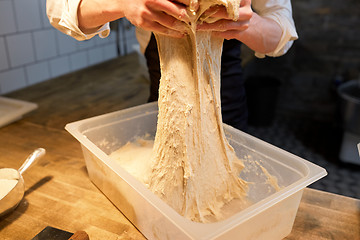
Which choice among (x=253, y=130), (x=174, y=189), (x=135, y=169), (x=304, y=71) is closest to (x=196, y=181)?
(x=174, y=189)

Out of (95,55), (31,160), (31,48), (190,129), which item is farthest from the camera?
(95,55)

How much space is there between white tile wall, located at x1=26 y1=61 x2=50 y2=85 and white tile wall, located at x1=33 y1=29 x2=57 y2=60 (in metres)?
0.03

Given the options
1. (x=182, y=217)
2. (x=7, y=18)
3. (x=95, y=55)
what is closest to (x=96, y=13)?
(x=182, y=217)

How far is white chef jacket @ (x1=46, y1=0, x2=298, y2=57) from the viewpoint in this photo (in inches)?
23.9

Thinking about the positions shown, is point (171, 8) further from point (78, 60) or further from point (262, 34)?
point (78, 60)

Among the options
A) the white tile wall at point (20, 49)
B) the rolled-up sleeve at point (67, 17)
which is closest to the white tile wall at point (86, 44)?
the white tile wall at point (20, 49)

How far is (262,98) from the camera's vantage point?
2.01 m

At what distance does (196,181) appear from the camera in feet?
1.78

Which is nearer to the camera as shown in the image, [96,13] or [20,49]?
[96,13]

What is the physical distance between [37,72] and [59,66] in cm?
11

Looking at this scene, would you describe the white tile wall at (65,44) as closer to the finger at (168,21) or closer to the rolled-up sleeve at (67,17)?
the rolled-up sleeve at (67,17)

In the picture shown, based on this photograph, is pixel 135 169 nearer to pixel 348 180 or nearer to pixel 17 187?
pixel 17 187

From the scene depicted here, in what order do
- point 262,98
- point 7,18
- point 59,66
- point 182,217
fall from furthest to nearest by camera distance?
point 262,98, point 59,66, point 7,18, point 182,217

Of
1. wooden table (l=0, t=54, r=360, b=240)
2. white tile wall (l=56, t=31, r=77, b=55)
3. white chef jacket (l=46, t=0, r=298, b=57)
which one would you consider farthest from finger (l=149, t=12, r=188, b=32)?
white tile wall (l=56, t=31, r=77, b=55)
